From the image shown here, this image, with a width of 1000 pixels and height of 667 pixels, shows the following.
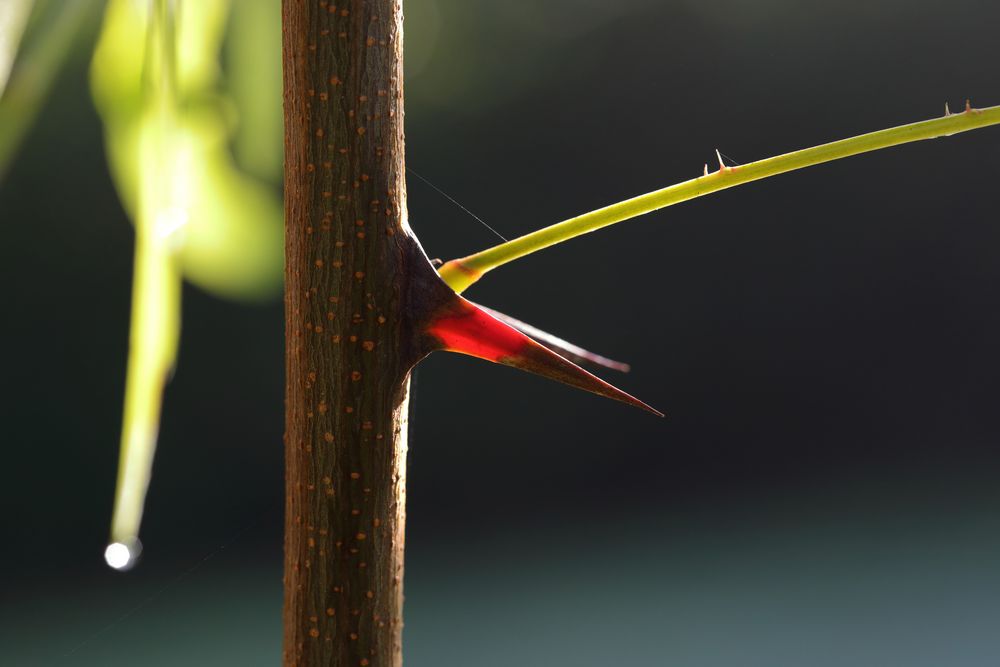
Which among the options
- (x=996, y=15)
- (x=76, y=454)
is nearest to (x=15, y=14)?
(x=76, y=454)

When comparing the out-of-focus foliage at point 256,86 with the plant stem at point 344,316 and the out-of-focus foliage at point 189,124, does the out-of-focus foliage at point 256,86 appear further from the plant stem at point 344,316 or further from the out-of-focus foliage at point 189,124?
the plant stem at point 344,316

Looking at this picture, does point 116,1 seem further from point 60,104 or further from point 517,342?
point 60,104

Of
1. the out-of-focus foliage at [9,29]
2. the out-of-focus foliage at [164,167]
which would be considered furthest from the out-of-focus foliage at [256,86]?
the out-of-focus foliage at [9,29]

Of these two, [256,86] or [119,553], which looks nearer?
[119,553]

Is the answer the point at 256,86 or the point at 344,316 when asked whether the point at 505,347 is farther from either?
the point at 256,86

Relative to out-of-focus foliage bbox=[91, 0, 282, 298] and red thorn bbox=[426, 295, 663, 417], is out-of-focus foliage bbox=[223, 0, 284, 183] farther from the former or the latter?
red thorn bbox=[426, 295, 663, 417]

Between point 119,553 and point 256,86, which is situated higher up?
point 256,86

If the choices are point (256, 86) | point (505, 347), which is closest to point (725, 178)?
point (505, 347)
